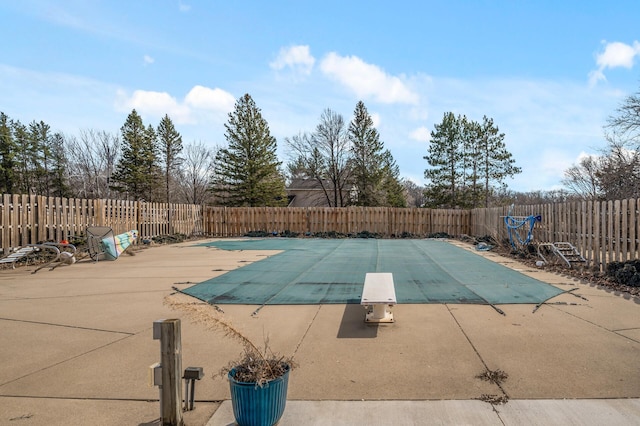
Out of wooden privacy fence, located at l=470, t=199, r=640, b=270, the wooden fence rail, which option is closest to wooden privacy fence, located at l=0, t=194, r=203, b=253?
the wooden fence rail

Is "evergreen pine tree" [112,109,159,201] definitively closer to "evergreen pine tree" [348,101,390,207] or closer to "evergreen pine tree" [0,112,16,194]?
"evergreen pine tree" [0,112,16,194]

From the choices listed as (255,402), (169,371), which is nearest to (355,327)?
(255,402)

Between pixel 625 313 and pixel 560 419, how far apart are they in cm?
391

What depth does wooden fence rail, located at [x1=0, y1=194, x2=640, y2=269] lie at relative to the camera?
9164mm

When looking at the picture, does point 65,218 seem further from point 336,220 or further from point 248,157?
point 248,157

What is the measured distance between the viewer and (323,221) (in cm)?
2606

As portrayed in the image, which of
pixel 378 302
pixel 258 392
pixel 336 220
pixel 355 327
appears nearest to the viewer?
pixel 258 392

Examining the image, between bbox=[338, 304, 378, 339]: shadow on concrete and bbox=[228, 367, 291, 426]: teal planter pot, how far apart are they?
2202 millimetres

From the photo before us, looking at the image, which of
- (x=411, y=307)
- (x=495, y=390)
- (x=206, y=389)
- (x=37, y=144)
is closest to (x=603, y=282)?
(x=411, y=307)

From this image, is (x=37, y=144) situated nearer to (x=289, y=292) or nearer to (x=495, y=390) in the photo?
A: (x=289, y=292)

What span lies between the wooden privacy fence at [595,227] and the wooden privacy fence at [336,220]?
11.6m

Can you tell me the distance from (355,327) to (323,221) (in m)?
20.9

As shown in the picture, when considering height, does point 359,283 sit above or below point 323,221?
below

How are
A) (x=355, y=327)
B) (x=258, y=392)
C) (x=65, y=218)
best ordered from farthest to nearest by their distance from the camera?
(x=65, y=218), (x=355, y=327), (x=258, y=392)
